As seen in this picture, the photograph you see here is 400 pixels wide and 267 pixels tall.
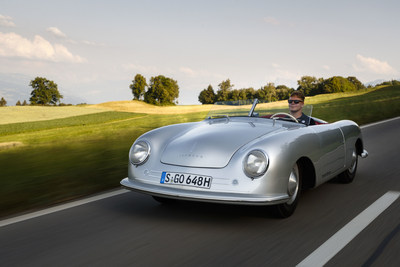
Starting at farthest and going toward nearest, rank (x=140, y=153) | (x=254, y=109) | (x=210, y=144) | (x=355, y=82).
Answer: (x=355, y=82) < (x=254, y=109) < (x=140, y=153) < (x=210, y=144)

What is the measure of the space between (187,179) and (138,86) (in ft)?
301

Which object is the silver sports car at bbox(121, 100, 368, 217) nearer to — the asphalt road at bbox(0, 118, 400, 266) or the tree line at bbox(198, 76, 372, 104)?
the asphalt road at bbox(0, 118, 400, 266)

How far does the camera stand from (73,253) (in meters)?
3.42

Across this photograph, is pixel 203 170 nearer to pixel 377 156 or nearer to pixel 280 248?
pixel 280 248

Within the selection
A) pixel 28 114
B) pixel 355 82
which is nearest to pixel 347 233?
pixel 28 114

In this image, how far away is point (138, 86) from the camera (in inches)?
3708

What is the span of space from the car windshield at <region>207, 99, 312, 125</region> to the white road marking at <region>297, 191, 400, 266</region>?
1.36m

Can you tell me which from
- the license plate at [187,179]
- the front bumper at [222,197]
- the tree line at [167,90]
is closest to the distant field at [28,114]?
the license plate at [187,179]

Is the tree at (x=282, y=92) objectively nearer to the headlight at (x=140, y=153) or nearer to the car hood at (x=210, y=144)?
the car hood at (x=210, y=144)

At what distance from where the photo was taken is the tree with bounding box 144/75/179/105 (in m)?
89.9

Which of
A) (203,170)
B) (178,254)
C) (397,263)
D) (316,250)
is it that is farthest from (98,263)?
(397,263)

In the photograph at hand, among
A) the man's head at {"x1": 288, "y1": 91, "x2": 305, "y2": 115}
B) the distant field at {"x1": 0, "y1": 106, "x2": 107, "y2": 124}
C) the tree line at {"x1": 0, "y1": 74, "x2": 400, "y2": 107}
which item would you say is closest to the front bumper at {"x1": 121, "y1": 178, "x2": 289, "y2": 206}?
the man's head at {"x1": 288, "y1": 91, "x2": 305, "y2": 115}

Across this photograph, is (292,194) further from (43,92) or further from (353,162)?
(43,92)

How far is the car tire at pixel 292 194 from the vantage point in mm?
4262
